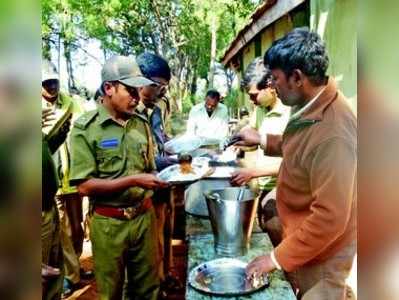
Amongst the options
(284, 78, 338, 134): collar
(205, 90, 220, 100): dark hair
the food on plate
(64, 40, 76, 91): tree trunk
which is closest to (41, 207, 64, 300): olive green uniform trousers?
the food on plate

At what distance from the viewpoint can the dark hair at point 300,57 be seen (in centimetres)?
110

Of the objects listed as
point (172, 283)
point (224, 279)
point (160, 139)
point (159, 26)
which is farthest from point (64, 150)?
point (159, 26)

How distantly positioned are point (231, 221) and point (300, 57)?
0.46m

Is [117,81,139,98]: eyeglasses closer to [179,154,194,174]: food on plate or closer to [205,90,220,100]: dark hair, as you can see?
[179,154,194,174]: food on plate

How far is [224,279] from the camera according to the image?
1032 mm

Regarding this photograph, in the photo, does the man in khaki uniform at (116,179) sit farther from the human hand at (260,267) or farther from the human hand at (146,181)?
the human hand at (260,267)

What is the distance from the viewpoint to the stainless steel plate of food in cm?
97

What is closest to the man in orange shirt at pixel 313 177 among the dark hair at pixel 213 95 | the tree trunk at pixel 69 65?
the dark hair at pixel 213 95

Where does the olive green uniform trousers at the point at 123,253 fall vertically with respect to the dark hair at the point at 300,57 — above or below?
below

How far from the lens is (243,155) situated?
2.89m

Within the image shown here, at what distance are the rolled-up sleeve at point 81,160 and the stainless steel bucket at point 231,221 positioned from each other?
0.40 metres

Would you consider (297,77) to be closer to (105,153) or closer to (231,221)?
(231,221)
